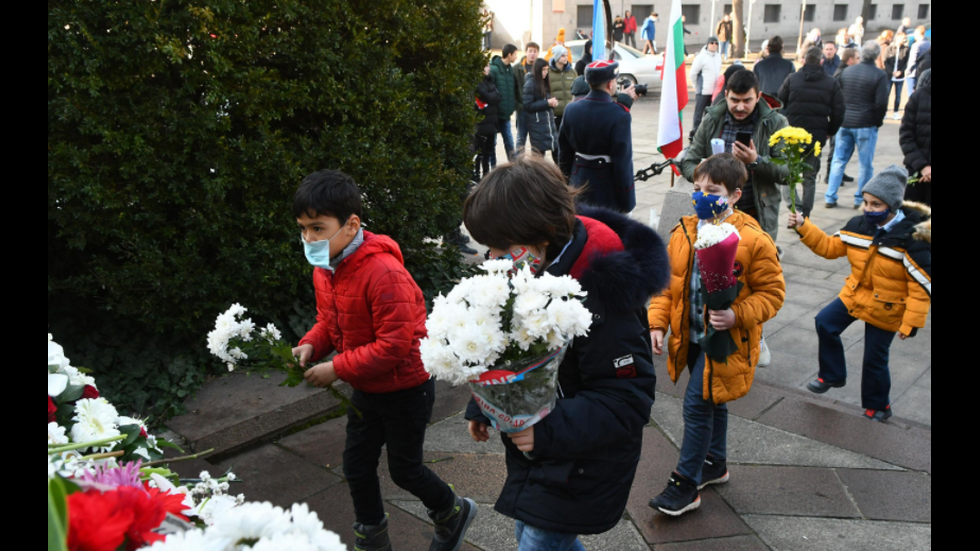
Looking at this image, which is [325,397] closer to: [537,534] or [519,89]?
[537,534]

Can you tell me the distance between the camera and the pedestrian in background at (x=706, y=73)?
13.9 m

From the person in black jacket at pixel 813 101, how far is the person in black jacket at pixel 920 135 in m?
1.09

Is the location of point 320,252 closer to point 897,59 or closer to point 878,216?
point 878,216

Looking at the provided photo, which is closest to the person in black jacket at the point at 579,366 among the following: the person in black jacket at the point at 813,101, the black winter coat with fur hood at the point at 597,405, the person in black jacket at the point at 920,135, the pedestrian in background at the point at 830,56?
the black winter coat with fur hood at the point at 597,405

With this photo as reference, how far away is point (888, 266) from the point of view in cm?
471

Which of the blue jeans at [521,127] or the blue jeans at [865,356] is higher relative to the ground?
the blue jeans at [521,127]

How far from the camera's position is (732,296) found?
11.0 feet

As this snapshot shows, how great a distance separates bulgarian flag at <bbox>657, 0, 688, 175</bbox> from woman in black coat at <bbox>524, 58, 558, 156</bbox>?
299 centimetres

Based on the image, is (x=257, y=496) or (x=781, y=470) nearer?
(x=257, y=496)

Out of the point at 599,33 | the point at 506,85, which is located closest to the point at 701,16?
the point at 506,85

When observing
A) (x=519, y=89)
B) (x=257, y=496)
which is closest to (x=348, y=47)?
(x=257, y=496)

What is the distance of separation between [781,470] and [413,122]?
362 cm

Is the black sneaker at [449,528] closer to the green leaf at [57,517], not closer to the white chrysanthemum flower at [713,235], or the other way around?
the white chrysanthemum flower at [713,235]
